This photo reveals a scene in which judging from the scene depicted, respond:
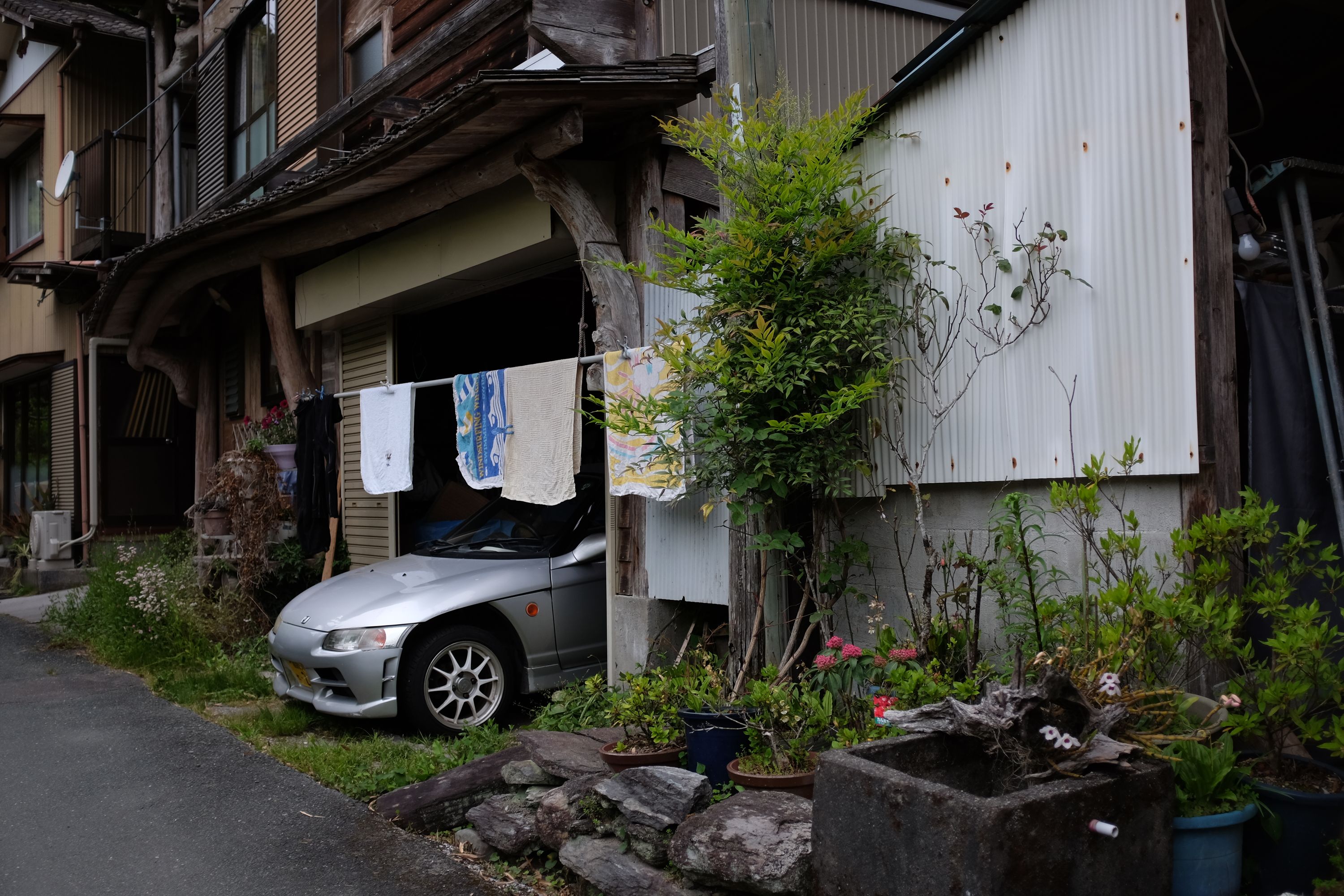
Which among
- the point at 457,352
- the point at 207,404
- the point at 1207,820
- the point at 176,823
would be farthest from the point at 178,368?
the point at 1207,820

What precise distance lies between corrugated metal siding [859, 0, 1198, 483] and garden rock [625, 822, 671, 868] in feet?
6.34

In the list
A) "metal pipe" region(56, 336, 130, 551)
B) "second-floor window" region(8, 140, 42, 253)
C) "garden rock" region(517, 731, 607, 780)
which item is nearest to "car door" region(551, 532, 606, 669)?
"garden rock" region(517, 731, 607, 780)

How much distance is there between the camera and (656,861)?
4152mm

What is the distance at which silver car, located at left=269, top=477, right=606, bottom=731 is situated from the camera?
254 inches

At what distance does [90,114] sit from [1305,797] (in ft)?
59.2

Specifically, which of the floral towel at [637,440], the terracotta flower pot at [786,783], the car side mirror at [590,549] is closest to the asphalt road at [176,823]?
the terracotta flower pot at [786,783]

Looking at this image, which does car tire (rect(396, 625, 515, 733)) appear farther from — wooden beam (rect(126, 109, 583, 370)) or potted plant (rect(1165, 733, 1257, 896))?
potted plant (rect(1165, 733, 1257, 896))

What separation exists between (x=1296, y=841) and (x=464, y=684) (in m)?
4.74

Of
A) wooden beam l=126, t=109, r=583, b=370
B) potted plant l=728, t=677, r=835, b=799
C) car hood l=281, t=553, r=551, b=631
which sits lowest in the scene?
potted plant l=728, t=677, r=835, b=799

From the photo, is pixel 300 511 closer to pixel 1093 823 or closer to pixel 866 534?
pixel 866 534

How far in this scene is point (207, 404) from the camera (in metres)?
12.9

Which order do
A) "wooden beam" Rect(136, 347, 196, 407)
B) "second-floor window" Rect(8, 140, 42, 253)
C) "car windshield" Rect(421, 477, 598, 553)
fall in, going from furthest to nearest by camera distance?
"second-floor window" Rect(8, 140, 42, 253) < "wooden beam" Rect(136, 347, 196, 407) < "car windshield" Rect(421, 477, 598, 553)

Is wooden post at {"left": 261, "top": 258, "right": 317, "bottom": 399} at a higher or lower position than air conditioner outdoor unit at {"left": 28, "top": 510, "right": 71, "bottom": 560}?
higher

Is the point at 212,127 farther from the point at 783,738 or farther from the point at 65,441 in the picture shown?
the point at 783,738
